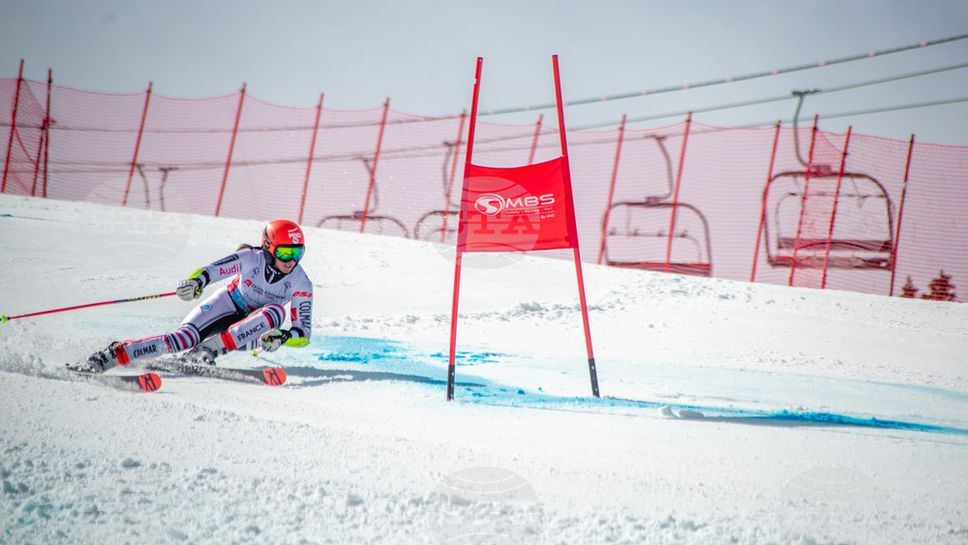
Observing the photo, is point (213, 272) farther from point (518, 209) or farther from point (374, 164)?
point (374, 164)

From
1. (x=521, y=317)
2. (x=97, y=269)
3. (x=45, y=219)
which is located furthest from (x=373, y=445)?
(x=45, y=219)

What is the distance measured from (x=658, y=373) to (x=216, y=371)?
386 centimetres

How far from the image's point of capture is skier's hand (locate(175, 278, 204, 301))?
4883 mm

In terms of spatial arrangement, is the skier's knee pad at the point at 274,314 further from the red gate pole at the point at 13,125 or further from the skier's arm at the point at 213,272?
the red gate pole at the point at 13,125

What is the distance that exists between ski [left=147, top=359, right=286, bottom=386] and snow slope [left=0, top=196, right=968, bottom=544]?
0.14 metres

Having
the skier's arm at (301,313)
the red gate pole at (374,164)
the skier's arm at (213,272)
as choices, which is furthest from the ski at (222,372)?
the red gate pole at (374,164)

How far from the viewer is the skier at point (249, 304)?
4943 mm

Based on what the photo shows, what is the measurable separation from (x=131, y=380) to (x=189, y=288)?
0.85 metres

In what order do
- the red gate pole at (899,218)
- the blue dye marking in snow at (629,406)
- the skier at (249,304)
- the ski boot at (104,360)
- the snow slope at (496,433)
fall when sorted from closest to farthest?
the snow slope at (496,433) → the blue dye marking in snow at (629,406) → the ski boot at (104,360) → the skier at (249,304) → the red gate pole at (899,218)

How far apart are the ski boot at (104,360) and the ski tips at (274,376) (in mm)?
931

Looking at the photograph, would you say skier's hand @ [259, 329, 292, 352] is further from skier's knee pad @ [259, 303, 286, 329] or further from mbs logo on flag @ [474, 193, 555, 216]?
mbs logo on flag @ [474, 193, 555, 216]

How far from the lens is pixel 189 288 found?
490 cm

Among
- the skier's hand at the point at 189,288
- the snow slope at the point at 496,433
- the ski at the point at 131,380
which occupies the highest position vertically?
the skier's hand at the point at 189,288

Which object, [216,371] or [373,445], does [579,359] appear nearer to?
[216,371]
